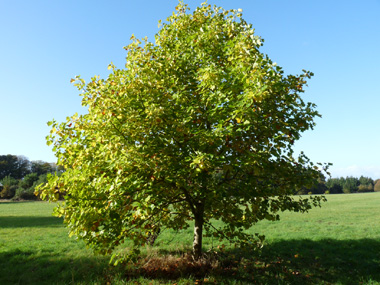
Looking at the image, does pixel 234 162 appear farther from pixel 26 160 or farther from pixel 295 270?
pixel 26 160

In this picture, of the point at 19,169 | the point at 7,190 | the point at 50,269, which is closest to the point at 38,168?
the point at 19,169

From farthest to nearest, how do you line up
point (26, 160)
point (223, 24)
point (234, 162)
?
point (26, 160), point (223, 24), point (234, 162)

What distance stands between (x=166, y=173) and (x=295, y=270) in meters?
6.59

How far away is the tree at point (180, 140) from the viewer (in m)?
6.83

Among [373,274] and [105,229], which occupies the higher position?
[105,229]

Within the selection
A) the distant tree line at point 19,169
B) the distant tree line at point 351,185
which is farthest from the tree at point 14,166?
the distant tree line at point 351,185

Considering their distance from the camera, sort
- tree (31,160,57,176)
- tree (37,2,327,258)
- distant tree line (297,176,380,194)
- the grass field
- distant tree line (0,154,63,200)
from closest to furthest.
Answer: tree (37,2,327,258) < the grass field < distant tree line (0,154,63,200) < tree (31,160,57,176) < distant tree line (297,176,380,194)

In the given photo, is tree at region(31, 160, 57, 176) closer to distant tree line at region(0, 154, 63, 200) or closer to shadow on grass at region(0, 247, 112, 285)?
distant tree line at region(0, 154, 63, 200)

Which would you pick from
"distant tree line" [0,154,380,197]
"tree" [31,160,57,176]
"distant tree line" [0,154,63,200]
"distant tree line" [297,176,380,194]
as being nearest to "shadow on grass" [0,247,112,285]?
"distant tree line" [0,154,380,197]

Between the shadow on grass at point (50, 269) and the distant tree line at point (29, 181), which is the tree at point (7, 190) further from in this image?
the shadow on grass at point (50, 269)

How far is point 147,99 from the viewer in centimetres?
788

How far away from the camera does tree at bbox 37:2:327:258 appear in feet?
22.4

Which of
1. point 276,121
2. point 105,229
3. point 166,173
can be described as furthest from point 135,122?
point 276,121

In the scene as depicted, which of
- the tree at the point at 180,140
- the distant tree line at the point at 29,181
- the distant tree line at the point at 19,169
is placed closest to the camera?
the tree at the point at 180,140
